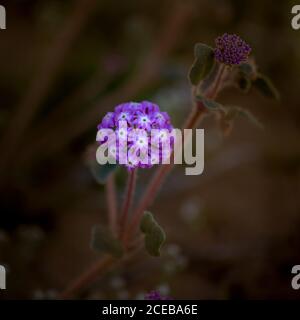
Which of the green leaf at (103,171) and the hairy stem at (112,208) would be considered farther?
the hairy stem at (112,208)

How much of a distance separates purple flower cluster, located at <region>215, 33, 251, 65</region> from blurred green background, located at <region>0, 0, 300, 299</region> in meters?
1.02

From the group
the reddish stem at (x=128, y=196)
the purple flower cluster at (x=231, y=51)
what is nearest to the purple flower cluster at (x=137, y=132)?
the reddish stem at (x=128, y=196)

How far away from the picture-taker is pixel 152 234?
163cm

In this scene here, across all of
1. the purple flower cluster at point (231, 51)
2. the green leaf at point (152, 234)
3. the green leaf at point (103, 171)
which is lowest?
the green leaf at point (152, 234)

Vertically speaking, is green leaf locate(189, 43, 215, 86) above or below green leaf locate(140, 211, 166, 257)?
above

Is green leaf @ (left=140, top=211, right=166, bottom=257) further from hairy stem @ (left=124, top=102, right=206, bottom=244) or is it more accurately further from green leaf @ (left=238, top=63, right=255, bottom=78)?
green leaf @ (left=238, top=63, right=255, bottom=78)

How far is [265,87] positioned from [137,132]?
537 mm

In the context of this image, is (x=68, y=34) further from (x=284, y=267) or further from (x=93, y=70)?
(x=284, y=267)

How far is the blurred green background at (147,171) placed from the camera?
2.61m

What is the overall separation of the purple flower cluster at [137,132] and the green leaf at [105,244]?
0.36 meters

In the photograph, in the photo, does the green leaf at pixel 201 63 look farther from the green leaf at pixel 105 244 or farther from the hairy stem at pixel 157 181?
the green leaf at pixel 105 244

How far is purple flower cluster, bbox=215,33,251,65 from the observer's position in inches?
61.0

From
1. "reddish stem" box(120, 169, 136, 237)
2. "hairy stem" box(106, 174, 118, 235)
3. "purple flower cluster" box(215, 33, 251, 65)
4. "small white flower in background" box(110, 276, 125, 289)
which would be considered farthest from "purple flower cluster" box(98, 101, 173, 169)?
"small white flower in background" box(110, 276, 125, 289)
